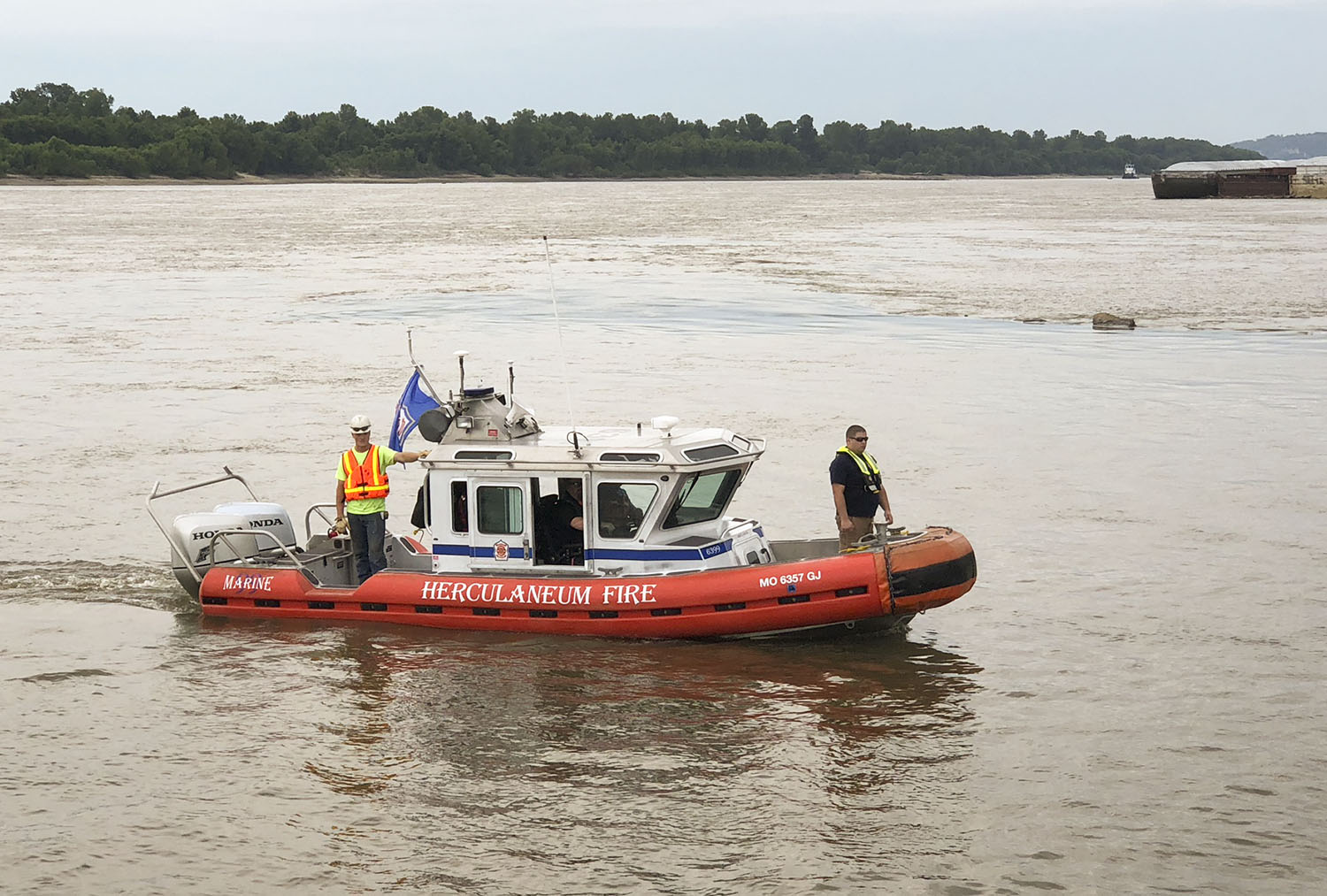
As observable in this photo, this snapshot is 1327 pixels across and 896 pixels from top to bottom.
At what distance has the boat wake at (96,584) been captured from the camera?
15672 millimetres

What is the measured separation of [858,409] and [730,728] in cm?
1439

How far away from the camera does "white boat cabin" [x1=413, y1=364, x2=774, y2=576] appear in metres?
13.7

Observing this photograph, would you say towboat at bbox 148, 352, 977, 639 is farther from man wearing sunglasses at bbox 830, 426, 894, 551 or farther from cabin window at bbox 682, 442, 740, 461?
man wearing sunglasses at bbox 830, 426, 894, 551

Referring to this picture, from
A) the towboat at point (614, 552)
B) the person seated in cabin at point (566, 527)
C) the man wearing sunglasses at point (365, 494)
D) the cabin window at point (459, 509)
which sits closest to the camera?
the towboat at point (614, 552)

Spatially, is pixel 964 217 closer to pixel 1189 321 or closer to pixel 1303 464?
pixel 1189 321

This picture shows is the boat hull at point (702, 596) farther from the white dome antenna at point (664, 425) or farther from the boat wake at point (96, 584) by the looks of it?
the boat wake at point (96, 584)

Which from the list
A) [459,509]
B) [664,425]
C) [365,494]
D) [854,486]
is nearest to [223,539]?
[365,494]

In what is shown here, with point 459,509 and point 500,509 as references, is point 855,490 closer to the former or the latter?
point 500,509

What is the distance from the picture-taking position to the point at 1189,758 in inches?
447

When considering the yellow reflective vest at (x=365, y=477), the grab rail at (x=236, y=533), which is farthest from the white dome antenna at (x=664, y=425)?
the grab rail at (x=236, y=533)

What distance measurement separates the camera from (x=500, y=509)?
555 inches

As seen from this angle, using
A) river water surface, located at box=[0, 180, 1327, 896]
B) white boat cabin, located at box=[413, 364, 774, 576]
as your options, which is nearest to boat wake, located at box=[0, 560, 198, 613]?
river water surface, located at box=[0, 180, 1327, 896]

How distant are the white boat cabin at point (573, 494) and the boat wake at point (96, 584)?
3.37 m

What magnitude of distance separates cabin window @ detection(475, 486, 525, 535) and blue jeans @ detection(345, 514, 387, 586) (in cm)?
127
